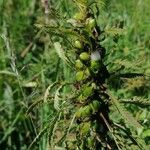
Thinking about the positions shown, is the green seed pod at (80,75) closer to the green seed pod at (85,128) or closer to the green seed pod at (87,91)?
the green seed pod at (87,91)

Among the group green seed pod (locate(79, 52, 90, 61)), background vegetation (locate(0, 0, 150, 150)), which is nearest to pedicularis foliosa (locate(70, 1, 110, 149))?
green seed pod (locate(79, 52, 90, 61))

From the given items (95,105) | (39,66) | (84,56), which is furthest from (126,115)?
(39,66)

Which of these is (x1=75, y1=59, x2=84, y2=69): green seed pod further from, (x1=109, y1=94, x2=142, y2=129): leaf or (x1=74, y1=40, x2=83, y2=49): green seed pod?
(x1=109, y1=94, x2=142, y2=129): leaf

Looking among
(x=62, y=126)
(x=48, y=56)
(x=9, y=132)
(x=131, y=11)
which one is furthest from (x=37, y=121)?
(x=131, y=11)

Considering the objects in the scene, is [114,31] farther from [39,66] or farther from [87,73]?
[39,66]

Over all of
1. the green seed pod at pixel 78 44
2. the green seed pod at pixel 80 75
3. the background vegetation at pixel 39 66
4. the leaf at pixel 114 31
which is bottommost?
the background vegetation at pixel 39 66

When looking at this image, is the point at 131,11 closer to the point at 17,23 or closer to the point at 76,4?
the point at 17,23

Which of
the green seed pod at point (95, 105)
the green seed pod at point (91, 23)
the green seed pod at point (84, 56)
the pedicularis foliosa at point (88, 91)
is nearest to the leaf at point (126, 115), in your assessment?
the pedicularis foliosa at point (88, 91)

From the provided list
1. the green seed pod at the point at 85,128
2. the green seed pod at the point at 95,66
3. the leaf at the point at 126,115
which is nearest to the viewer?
the leaf at the point at 126,115

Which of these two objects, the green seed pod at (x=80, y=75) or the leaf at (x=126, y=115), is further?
the green seed pod at (x=80, y=75)
